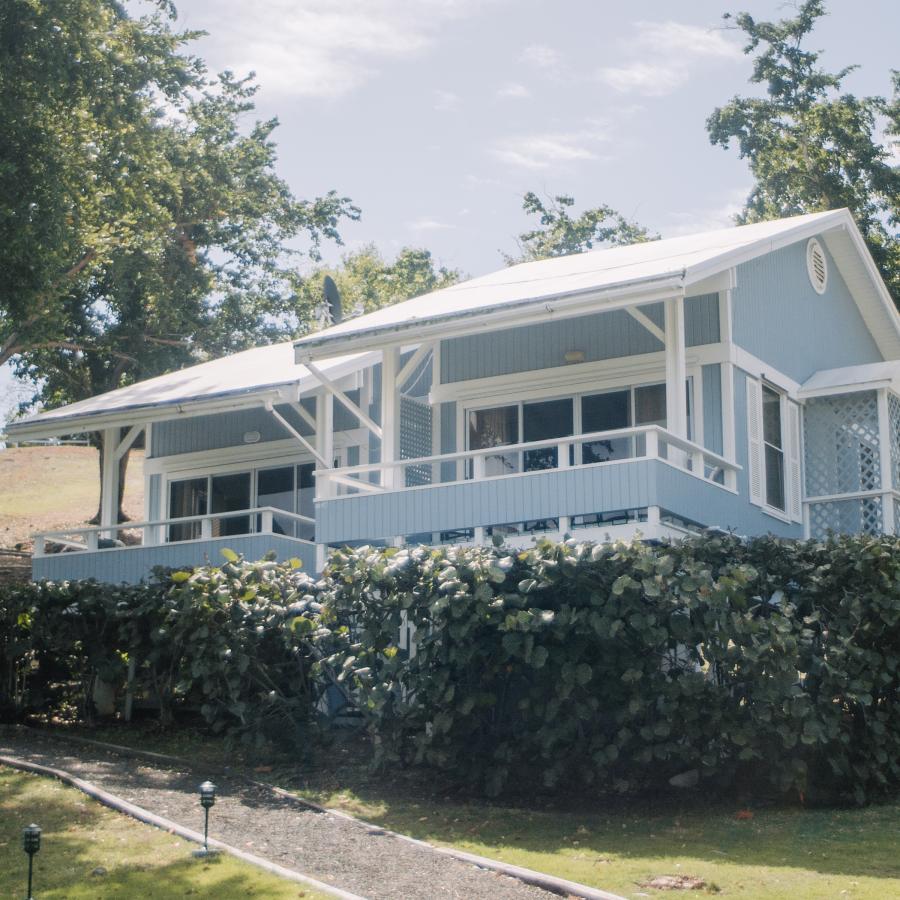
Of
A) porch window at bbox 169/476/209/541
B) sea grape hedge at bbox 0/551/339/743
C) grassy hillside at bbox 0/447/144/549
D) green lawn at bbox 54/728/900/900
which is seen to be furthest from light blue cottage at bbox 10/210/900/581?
grassy hillside at bbox 0/447/144/549

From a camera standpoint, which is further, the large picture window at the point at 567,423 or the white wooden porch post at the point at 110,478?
the white wooden porch post at the point at 110,478

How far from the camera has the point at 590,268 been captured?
19125 mm

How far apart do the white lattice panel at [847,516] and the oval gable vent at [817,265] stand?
3.83 m

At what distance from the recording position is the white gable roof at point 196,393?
19438mm

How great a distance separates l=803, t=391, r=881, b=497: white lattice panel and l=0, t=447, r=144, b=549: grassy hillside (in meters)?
22.1

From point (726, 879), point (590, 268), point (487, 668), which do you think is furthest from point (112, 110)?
point (726, 879)

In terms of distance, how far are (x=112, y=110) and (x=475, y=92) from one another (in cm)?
651

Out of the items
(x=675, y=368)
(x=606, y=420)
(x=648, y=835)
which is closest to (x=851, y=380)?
(x=606, y=420)

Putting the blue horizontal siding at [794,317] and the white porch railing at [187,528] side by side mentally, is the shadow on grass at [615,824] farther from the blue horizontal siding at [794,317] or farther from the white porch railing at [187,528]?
the blue horizontal siding at [794,317]

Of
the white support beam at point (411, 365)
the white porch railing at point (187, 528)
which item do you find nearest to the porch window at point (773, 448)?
the white support beam at point (411, 365)

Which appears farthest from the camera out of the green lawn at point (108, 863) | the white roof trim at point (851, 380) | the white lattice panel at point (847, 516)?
the white roof trim at point (851, 380)

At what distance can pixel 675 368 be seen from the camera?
15.9 metres

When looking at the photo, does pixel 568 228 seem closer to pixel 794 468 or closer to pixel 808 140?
pixel 808 140

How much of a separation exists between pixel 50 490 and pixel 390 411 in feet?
108
